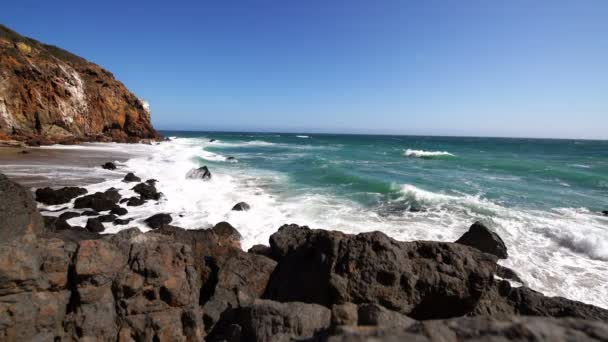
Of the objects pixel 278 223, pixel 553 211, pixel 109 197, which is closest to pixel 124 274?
pixel 278 223

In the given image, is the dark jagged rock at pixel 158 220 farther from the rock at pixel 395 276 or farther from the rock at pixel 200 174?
the rock at pixel 200 174

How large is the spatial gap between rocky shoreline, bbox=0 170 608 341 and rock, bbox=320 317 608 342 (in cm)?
112

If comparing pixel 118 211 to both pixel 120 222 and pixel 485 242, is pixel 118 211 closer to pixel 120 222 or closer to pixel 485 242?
pixel 120 222

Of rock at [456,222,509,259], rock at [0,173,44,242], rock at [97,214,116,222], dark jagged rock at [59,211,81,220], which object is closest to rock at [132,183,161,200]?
rock at [97,214,116,222]

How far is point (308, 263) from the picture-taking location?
16.5ft

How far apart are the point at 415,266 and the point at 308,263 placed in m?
1.73

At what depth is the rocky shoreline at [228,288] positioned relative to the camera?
3.41 m

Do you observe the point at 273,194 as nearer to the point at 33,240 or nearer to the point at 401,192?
the point at 401,192

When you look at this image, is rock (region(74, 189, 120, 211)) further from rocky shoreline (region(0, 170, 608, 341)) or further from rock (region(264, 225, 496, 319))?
rock (region(264, 225, 496, 319))

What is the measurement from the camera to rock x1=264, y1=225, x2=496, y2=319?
13.8 feet

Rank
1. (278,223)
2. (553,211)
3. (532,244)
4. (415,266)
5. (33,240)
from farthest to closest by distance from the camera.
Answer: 1. (553,211)
2. (278,223)
3. (532,244)
4. (415,266)
5. (33,240)

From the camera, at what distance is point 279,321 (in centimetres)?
340

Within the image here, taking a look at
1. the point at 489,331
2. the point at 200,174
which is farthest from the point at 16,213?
the point at 200,174

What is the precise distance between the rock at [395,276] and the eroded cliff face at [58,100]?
36.4 m
